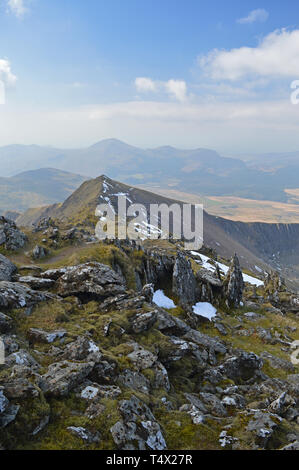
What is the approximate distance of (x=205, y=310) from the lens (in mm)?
45000

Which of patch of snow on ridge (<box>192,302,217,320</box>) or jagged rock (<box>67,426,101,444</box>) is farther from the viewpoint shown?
patch of snow on ridge (<box>192,302,217,320</box>)

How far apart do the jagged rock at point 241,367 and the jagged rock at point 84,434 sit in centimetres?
1558

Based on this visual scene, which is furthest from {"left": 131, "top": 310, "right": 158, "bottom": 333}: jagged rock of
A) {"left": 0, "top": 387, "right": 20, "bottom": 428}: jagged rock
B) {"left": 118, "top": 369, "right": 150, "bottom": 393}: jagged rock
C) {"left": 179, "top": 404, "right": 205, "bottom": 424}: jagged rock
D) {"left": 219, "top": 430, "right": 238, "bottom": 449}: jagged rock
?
{"left": 0, "top": 387, "right": 20, "bottom": 428}: jagged rock

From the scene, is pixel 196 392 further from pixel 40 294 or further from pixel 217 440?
pixel 40 294

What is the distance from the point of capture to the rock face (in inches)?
1537

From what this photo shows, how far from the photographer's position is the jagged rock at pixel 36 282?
26469mm

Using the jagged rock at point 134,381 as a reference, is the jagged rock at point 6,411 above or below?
above

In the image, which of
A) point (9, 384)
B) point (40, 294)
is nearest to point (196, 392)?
point (9, 384)

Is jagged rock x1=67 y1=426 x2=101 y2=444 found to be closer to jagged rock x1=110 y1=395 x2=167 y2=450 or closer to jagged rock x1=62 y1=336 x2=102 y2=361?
jagged rock x1=110 y1=395 x2=167 y2=450

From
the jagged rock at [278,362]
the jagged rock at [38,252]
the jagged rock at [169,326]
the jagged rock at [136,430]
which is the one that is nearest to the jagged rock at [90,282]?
the jagged rock at [169,326]

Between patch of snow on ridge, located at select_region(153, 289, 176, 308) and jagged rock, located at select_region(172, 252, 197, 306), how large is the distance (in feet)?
5.41

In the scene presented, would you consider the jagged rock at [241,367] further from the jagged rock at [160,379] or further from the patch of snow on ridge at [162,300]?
the patch of snow on ridge at [162,300]

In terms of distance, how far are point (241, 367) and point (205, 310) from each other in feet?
62.7
